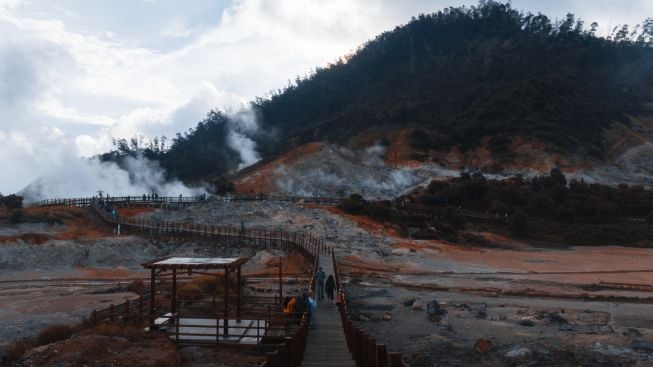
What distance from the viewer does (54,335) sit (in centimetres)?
1680

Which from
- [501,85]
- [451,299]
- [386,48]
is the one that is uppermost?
[386,48]

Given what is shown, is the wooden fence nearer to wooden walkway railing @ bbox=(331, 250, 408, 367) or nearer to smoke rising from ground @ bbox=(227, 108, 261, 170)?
wooden walkway railing @ bbox=(331, 250, 408, 367)

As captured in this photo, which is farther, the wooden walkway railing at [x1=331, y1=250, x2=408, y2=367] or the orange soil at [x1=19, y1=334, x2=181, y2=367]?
the orange soil at [x1=19, y1=334, x2=181, y2=367]

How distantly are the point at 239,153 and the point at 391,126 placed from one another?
31179 millimetres

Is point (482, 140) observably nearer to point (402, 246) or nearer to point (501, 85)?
point (501, 85)

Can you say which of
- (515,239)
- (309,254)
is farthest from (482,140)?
(309,254)

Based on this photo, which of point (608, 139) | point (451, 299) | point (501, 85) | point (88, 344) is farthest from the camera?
point (501, 85)

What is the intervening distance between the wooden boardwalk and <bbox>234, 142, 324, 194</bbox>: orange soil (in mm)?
53207

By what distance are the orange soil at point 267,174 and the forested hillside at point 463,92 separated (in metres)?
15.3

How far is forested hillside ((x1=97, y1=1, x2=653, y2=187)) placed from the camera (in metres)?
92.8

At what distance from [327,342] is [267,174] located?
207 feet

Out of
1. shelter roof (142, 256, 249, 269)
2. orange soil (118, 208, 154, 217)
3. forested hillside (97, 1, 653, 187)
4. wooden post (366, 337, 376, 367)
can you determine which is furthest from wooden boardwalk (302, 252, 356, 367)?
forested hillside (97, 1, 653, 187)

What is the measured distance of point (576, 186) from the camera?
68.4m

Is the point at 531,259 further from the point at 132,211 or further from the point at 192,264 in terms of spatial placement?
the point at 132,211
